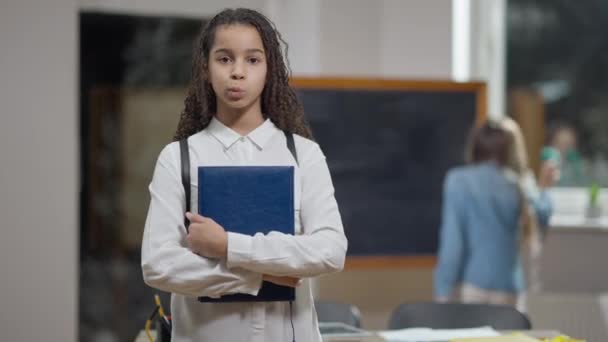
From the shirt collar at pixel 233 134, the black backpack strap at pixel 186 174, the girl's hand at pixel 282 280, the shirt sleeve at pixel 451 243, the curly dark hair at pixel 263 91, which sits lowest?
the shirt sleeve at pixel 451 243

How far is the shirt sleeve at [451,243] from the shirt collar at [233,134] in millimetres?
2646

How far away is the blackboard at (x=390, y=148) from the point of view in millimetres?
4832

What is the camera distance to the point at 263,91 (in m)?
1.78

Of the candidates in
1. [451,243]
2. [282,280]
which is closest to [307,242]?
[282,280]

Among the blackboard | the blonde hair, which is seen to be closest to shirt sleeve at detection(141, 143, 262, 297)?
the blonde hair

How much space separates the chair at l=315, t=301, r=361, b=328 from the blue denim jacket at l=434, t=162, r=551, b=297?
0.98 meters

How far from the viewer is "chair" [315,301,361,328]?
3430 mm

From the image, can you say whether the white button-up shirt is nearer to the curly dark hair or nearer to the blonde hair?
Answer: the curly dark hair

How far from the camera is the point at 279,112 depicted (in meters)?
1.79

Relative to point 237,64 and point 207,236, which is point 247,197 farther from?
point 237,64

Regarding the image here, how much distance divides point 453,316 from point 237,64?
210cm

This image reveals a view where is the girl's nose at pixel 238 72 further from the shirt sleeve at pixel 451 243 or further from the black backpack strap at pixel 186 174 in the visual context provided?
the shirt sleeve at pixel 451 243

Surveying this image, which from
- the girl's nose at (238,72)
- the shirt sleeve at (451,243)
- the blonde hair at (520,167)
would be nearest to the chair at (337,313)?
the shirt sleeve at (451,243)
